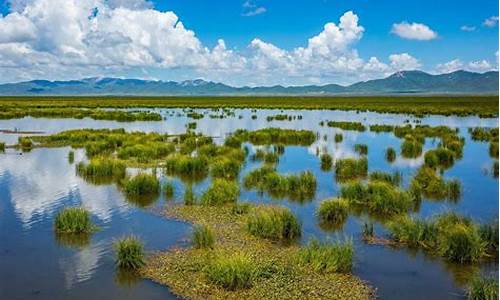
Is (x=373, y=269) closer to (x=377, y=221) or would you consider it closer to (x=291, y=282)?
(x=291, y=282)

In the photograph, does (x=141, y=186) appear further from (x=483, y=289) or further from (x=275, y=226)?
(x=483, y=289)

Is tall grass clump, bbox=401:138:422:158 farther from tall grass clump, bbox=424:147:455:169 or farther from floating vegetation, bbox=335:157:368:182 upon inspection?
floating vegetation, bbox=335:157:368:182

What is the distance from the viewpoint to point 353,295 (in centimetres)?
1062

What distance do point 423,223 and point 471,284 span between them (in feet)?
12.1

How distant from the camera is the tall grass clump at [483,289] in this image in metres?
9.94

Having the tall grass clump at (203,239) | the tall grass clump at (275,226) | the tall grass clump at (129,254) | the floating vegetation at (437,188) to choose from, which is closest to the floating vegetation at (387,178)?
the floating vegetation at (437,188)

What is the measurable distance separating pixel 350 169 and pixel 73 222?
45.7 ft

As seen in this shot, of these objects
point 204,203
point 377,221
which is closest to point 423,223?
point 377,221

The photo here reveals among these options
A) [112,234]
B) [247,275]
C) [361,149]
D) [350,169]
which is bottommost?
[112,234]

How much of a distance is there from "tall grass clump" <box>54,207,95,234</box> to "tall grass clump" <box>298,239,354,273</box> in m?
6.57

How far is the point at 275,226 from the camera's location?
14.3m

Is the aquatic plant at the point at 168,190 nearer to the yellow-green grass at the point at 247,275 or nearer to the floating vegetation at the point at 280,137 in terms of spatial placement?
the yellow-green grass at the point at 247,275

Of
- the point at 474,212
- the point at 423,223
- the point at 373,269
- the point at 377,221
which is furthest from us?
the point at 474,212

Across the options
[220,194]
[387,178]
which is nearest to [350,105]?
[387,178]
